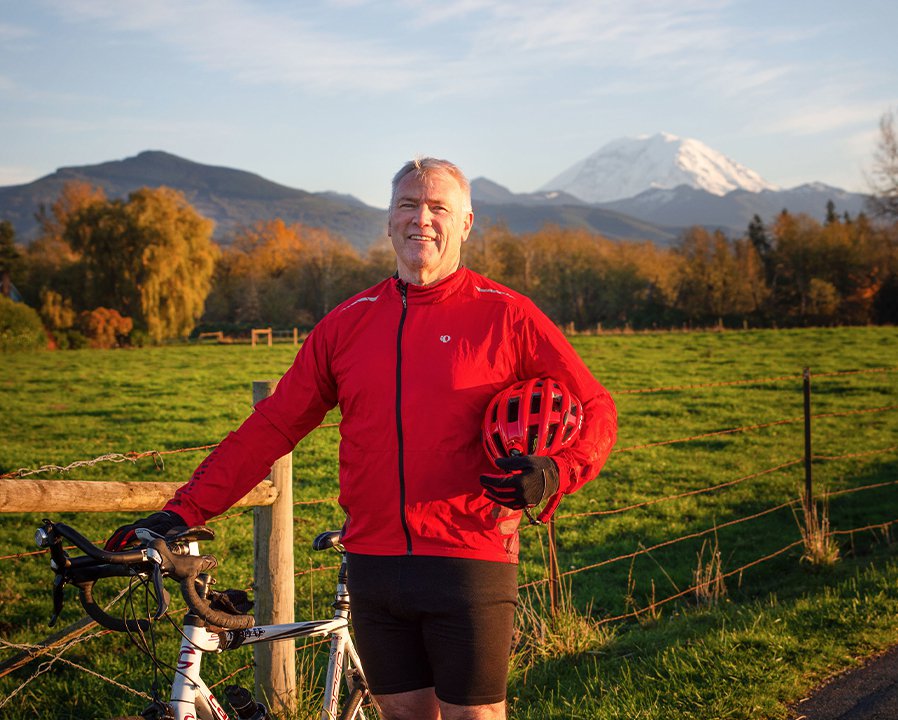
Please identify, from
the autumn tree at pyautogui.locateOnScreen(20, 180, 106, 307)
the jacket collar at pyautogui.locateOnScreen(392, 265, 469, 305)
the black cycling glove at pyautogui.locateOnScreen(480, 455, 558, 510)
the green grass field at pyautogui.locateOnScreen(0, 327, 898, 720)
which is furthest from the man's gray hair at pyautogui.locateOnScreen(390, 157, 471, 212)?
the autumn tree at pyautogui.locateOnScreen(20, 180, 106, 307)

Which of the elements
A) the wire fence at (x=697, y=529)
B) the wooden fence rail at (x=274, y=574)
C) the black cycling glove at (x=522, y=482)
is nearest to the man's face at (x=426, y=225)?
the black cycling glove at (x=522, y=482)

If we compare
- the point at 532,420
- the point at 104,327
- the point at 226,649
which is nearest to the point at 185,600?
the point at 226,649

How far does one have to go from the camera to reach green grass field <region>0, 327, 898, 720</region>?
4.93 m

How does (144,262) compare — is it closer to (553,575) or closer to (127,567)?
(553,575)

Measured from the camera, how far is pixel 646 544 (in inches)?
382

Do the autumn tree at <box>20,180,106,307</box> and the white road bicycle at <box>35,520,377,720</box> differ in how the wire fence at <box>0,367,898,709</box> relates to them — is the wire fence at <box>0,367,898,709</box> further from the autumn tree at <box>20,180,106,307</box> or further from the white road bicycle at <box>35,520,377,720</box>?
the autumn tree at <box>20,180,106,307</box>

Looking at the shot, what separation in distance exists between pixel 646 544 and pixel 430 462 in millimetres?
7735

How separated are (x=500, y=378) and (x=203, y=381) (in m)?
22.7

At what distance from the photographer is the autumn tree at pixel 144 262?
4731cm

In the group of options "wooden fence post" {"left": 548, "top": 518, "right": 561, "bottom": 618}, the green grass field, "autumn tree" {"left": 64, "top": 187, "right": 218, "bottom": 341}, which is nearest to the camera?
the green grass field

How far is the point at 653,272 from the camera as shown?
65.2 meters

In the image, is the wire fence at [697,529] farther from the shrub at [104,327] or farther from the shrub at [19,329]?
the shrub at [104,327]

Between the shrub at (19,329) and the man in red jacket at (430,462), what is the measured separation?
40.0 metres

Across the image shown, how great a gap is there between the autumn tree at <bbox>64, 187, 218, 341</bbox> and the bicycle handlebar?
1850 inches
